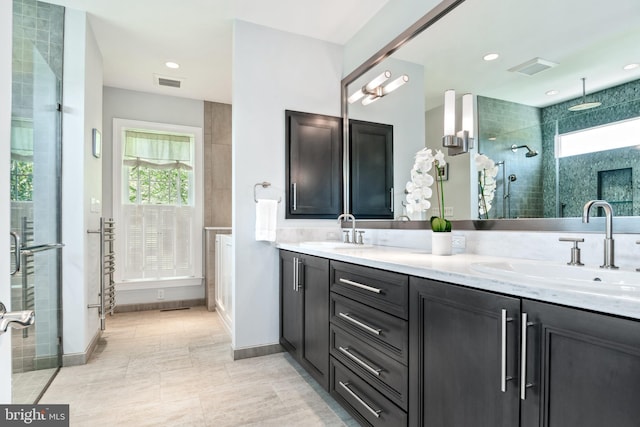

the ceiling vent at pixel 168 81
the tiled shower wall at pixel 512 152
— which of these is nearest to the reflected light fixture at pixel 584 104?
the tiled shower wall at pixel 512 152

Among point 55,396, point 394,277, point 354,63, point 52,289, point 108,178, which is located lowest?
point 55,396

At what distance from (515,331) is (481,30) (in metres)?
1.63

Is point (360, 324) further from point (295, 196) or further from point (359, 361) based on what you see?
point (295, 196)

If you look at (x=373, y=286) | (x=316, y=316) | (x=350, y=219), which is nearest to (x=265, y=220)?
(x=350, y=219)

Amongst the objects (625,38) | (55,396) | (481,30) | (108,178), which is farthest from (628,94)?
(108,178)

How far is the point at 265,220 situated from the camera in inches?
104

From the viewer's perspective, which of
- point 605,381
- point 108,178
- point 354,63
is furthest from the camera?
point 108,178

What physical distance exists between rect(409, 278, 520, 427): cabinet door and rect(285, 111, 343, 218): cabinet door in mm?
1726

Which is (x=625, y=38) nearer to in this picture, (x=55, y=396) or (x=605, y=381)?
(x=605, y=381)

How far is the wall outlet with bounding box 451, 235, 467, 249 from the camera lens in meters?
1.87

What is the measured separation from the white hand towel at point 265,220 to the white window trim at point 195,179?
6.46 feet

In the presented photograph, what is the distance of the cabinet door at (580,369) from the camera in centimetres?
71

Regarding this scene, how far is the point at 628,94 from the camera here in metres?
1.21

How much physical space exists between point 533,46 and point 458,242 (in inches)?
40.5
